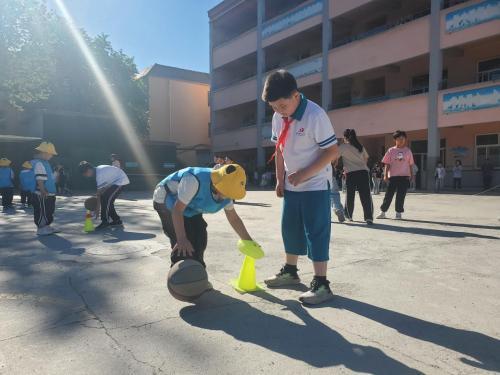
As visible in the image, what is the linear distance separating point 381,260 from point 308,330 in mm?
2153

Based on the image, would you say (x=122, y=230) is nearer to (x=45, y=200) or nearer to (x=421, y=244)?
(x=45, y=200)

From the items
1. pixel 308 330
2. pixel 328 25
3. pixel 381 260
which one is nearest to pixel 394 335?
pixel 308 330

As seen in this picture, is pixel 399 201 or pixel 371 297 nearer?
pixel 371 297

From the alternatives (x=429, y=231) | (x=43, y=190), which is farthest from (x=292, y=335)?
(x=43, y=190)

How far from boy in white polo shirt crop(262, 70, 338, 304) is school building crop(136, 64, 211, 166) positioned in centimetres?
3637

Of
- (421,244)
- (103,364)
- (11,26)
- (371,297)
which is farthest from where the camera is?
(11,26)

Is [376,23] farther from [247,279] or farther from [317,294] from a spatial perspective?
[317,294]

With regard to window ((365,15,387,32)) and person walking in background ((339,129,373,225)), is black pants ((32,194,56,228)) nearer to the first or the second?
person walking in background ((339,129,373,225))

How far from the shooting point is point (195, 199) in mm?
3184

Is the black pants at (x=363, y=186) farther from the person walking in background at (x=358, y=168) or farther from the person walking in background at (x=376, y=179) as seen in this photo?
the person walking in background at (x=376, y=179)

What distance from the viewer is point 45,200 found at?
6996mm

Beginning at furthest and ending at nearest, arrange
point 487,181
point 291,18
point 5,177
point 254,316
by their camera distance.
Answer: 1. point 291,18
2. point 487,181
3. point 5,177
4. point 254,316

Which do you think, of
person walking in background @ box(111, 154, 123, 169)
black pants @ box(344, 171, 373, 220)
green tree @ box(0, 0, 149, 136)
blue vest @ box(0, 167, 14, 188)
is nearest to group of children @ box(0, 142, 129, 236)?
person walking in background @ box(111, 154, 123, 169)

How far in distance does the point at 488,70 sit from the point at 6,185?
21.2 meters
